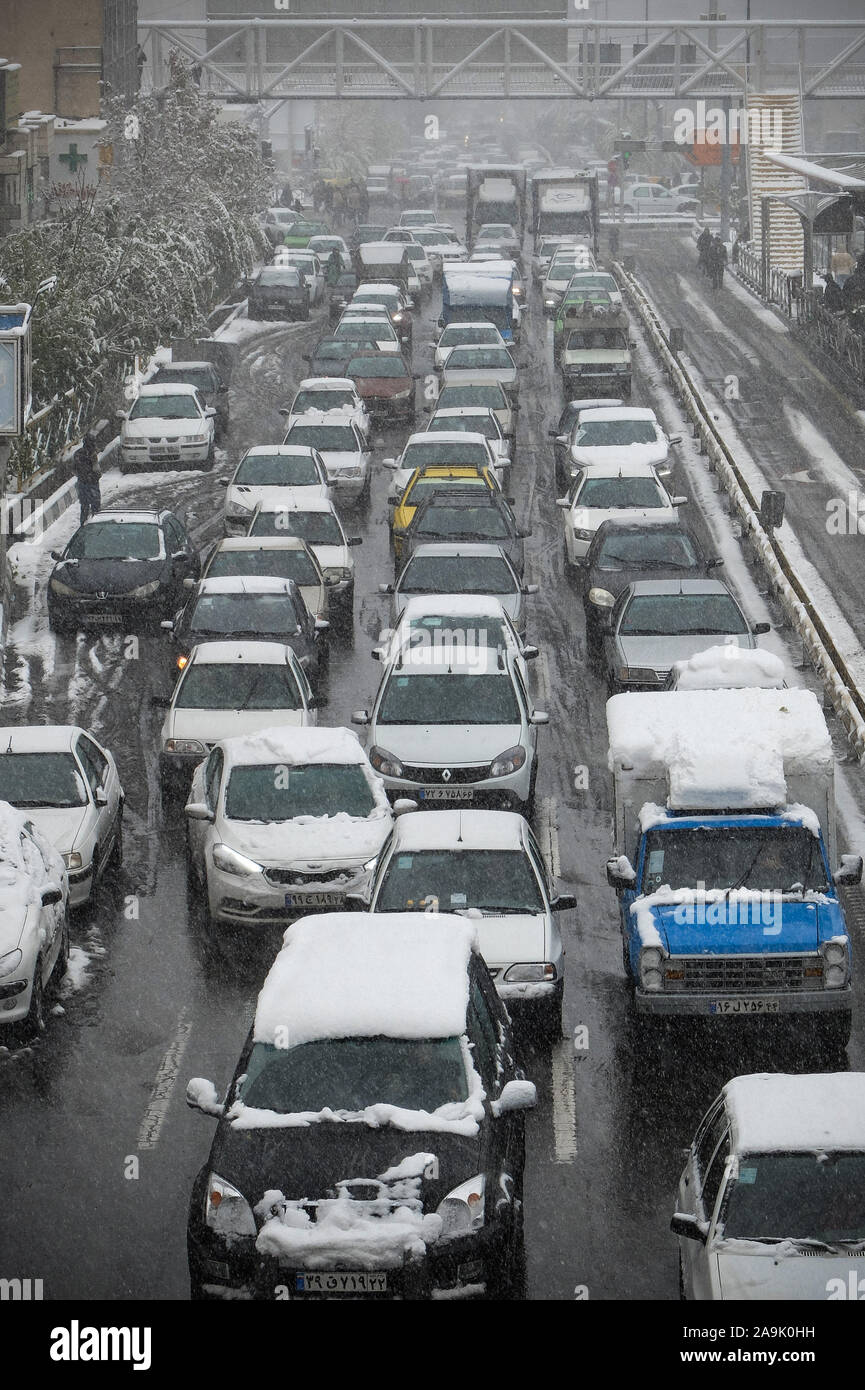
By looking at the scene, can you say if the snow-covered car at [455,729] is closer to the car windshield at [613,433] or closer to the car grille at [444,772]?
the car grille at [444,772]

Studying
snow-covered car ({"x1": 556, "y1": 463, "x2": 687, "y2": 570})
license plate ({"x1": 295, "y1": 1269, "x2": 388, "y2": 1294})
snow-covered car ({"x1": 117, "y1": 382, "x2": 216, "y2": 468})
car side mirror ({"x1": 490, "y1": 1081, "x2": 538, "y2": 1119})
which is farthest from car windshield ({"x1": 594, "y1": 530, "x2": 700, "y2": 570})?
license plate ({"x1": 295, "y1": 1269, "x2": 388, "y2": 1294})

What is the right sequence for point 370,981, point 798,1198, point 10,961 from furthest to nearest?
point 10,961 < point 370,981 < point 798,1198

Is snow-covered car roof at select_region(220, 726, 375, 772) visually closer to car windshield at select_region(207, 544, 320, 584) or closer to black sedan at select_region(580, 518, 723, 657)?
car windshield at select_region(207, 544, 320, 584)

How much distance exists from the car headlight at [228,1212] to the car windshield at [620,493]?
62.1 ft

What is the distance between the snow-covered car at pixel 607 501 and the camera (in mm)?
26828

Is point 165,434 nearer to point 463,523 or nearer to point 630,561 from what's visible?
point 463,523

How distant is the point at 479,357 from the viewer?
39.2 meters

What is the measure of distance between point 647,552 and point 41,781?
9.97 meters

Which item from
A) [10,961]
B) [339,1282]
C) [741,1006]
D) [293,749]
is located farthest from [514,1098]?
[293,749]

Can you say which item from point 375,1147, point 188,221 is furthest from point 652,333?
point 375,1147

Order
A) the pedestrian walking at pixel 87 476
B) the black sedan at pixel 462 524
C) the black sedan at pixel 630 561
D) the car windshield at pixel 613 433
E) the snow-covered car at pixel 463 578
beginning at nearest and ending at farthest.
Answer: the snow-covered car at pixel 463 578
the black sedan at pixel 630 561
the black sedan at pixel 462 524
the pedestrian walking at pixel 87 476
the car windshield at pixel 613 433

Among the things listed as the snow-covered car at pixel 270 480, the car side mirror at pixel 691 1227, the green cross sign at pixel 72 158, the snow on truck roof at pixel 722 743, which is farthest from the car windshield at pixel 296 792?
the green cross sign at pixel 72 158

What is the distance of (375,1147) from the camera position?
9.20m
